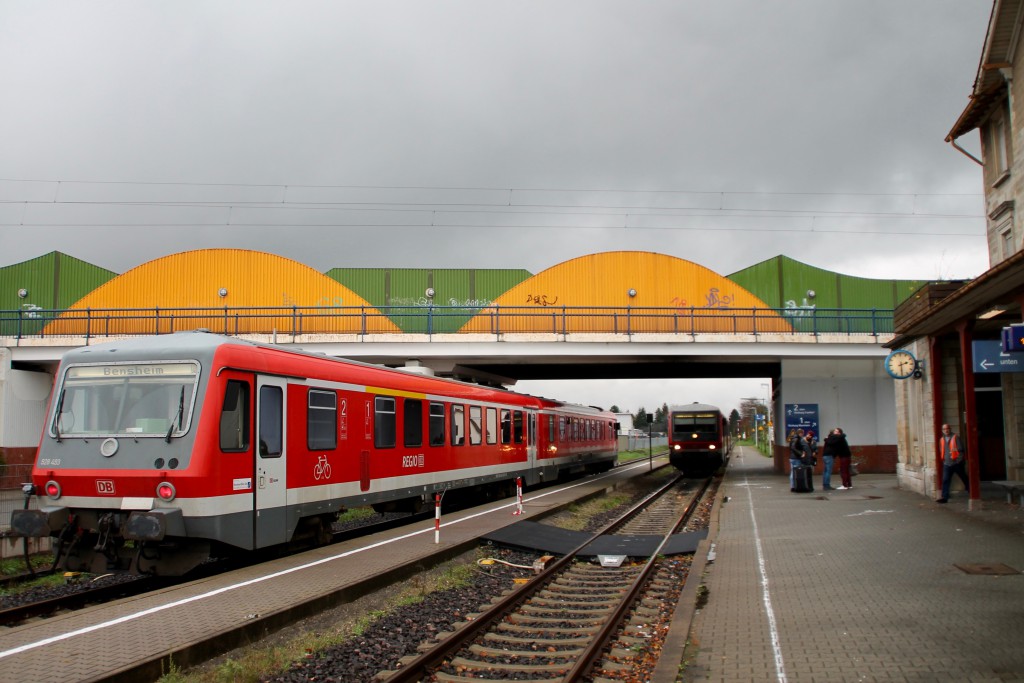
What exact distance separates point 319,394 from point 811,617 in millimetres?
7183

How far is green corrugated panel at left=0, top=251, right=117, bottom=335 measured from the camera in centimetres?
3488

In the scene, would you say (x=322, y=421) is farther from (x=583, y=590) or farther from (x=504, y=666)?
(x=504, y=666)

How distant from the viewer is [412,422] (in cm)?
1519

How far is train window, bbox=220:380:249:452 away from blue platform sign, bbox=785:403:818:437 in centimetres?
2283

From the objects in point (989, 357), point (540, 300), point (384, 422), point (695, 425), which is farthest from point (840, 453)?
point (540, 300)

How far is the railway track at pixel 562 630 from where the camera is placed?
6.71m

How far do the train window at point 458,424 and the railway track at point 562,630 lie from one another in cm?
576

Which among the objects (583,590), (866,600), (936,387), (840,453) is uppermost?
(936,387)

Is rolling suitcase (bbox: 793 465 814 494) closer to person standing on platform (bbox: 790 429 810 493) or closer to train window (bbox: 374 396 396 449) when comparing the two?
person standing on platform (bbox: 790 429 810 493)

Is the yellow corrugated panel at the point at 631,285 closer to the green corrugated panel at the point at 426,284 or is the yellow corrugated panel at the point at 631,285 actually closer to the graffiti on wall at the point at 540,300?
the graffiti on wall at the point at 540,300

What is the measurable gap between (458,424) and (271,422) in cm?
720

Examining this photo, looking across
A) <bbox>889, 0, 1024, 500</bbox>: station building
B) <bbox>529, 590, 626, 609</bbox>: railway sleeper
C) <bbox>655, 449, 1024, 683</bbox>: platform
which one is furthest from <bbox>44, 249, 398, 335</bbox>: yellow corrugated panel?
<bbox>529, 590, 626, 609</bbox>: railway sleeper

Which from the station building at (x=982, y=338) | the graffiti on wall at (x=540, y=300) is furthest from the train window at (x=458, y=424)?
the graffiti on wall at (x=540, y=300)

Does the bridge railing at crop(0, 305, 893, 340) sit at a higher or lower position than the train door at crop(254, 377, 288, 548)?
higher
